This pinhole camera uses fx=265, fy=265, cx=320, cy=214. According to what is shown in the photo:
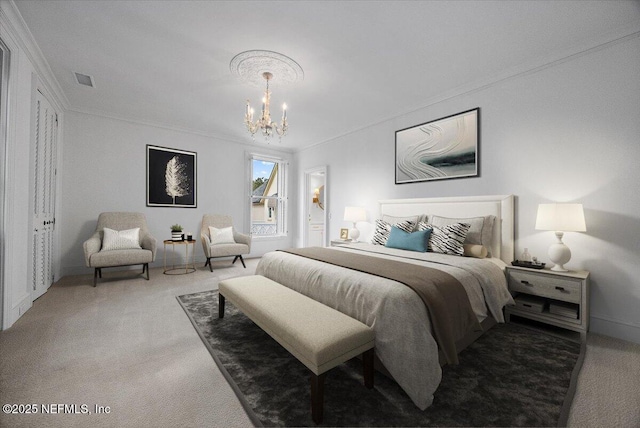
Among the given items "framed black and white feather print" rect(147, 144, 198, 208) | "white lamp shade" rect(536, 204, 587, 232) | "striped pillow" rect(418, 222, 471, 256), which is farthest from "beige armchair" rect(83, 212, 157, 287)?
"white lamp shade" rect(536, 204, 587, 232)

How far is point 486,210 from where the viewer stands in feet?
10.2

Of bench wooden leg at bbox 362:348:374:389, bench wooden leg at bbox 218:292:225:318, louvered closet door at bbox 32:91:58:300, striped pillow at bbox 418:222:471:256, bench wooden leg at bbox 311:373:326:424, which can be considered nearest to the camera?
bench wooden leg at bbox 311:373:326:424

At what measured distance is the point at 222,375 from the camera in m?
1.74

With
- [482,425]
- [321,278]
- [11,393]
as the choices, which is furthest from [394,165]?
[11,393]

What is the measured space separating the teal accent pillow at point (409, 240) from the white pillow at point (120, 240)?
3.83 meters

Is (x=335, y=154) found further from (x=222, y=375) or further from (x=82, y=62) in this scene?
(x=222, y=375)

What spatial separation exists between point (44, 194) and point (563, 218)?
5.76m

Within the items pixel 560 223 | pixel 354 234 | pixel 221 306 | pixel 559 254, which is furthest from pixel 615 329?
pixel 221 306

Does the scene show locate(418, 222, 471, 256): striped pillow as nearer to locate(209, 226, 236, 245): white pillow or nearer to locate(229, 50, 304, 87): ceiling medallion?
locate(229, 50, 304, 87): ceiling medallion

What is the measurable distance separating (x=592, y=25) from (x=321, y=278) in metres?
3.17

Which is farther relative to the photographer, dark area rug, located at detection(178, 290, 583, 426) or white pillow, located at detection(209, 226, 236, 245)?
white pillow, located at detection(209, 226, 236, 245)

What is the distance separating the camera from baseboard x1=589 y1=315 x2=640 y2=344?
226 cm

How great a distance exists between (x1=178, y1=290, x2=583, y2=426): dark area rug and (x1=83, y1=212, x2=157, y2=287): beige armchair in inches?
94.0

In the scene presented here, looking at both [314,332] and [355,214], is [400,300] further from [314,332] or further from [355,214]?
[355,214]
